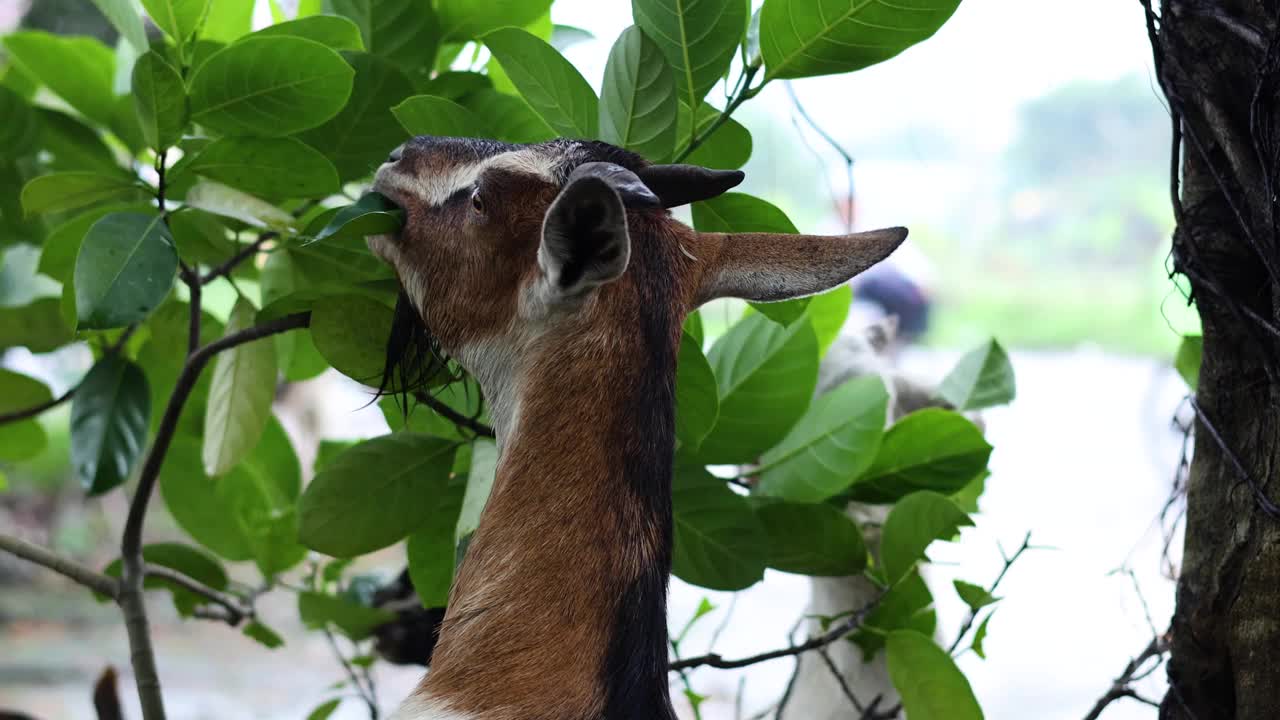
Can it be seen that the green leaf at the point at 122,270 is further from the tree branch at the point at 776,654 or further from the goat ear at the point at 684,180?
the tree branch at the point at 776,654

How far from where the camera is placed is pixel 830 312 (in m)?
1.18

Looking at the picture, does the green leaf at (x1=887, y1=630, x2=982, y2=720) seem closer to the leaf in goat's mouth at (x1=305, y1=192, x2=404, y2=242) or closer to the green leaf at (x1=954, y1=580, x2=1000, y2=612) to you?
the green leaf at (x1=954, y1=580, x2=1000, y2=612)

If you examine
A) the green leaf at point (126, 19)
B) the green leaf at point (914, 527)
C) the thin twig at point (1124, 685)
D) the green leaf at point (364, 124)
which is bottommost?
the thin twig at point (1124, 685)

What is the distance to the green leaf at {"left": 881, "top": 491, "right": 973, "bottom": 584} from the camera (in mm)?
981

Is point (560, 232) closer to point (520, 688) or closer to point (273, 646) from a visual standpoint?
point (520, 688)

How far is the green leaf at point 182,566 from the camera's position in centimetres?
123

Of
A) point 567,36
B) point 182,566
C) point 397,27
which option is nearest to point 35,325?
point 182,566

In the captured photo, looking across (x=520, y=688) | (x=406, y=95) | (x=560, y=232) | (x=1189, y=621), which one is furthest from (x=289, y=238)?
(x=1189, y=621)

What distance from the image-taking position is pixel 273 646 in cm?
130

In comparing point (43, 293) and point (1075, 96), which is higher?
point (1075, 96)

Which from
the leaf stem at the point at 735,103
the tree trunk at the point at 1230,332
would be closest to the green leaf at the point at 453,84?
the leaf stem at the point at 735,103

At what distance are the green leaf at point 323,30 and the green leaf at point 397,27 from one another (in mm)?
63

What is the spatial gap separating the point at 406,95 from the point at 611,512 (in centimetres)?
43

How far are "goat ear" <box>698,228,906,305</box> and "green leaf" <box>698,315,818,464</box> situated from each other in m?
0.18
